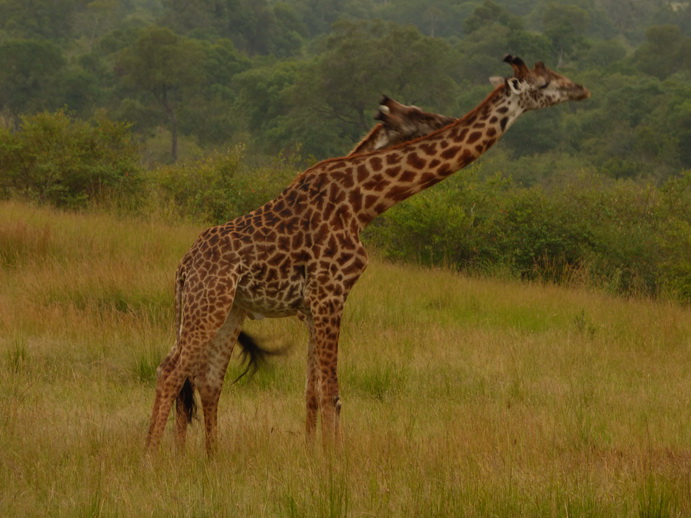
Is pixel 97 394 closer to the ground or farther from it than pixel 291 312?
closer to the ground

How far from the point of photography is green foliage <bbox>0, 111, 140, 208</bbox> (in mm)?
18469

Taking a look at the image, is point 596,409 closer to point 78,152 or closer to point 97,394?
point 97,394

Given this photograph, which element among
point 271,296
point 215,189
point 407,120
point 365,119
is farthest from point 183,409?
point 365,119

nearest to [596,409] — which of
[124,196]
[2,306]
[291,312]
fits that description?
[291,312]

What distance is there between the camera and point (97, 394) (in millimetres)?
7391

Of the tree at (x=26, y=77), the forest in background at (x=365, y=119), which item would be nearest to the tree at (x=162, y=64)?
the forest in background at (x=365, y=119)

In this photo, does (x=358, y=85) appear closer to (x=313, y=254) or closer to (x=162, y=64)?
(x=162, y=64)

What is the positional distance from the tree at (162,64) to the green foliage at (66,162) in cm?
2862

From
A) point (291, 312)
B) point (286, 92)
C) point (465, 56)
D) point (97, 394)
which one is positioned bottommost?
point (97, 394)

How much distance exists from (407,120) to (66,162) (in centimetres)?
1386

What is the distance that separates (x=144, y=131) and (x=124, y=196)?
3160 cm

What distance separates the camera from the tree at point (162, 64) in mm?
48906

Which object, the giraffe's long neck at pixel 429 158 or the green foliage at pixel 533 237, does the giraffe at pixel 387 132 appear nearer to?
the giraffe's long neck at pixel 429 158

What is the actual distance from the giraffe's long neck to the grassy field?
1.45 metres
